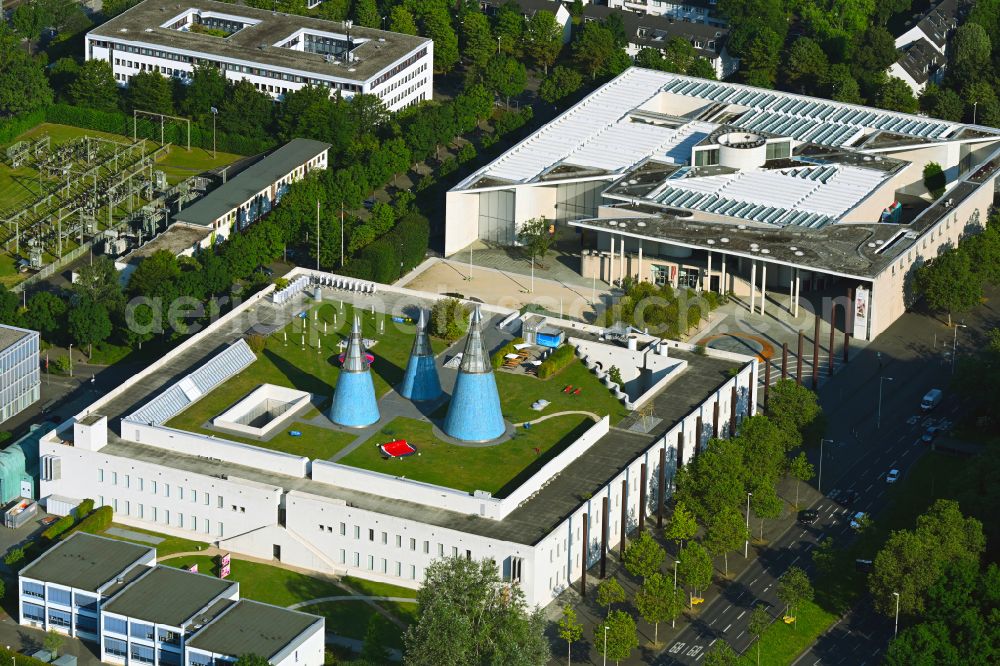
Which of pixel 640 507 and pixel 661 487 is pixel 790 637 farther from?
pixel 661 487

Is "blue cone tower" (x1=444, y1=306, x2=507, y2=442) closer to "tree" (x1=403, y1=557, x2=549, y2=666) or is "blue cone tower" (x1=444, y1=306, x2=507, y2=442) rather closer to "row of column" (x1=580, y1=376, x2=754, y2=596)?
"row of column" (x1=580, y1=376, x2=754, y2=596)

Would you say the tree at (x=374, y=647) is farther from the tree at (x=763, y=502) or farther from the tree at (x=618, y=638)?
the tree at (x=763, y=502)

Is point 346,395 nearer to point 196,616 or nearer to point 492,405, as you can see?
point 492,405

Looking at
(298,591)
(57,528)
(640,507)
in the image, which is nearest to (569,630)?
(640,507)

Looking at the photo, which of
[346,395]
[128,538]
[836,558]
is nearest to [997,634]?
[836,558]

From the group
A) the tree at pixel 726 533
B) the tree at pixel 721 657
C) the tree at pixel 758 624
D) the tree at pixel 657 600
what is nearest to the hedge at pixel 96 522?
the tree at pixel 657 600
